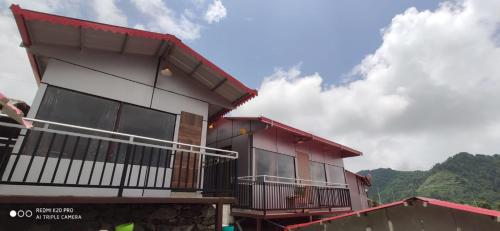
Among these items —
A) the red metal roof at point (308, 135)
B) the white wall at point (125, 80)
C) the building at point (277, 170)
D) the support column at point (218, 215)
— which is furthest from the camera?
the red metal roof at point (308, 135)

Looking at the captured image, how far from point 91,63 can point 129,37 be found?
1135mm

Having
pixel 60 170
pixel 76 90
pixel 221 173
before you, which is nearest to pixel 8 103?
pixel 60 170

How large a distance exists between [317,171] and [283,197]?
3847 millimetres

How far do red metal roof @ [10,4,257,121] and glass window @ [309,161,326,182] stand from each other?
6.92 m

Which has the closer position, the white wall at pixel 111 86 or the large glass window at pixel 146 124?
the white wall at pixel 111 86

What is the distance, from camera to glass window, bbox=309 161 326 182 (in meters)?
13.1

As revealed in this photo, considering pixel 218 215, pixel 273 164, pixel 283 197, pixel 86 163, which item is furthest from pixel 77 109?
pixel 283 197

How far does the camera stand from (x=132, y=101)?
21.2 feet

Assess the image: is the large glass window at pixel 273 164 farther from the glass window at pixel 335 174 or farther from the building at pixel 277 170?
the glass window at pixel 335 174

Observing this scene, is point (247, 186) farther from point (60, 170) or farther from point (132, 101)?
point (60, 170)

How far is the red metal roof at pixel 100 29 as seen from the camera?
4867mm

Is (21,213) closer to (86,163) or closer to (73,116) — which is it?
(86,163)

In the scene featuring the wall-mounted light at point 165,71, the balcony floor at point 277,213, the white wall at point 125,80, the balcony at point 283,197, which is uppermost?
the wall-mounted light at point 165,71

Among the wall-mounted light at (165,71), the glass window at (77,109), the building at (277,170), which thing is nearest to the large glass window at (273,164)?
the building at (277,170)
